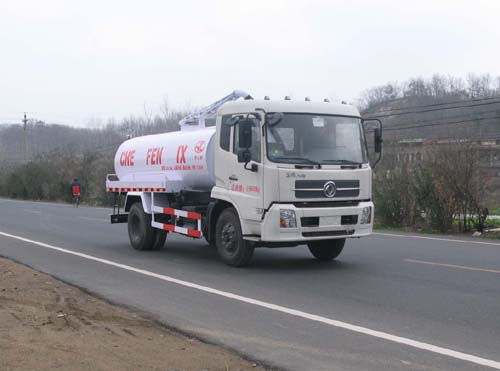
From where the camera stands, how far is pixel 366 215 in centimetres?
1120

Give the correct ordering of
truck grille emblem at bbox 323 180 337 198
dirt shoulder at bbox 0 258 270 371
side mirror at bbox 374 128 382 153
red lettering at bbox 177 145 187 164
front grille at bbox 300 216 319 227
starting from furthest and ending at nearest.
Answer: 1. red lettering at bbox 177 145 187 164
2. side mirror at bbox 374 128 382 153
3. truck grille emblem at bbox 323 180 337 198
4. front grille at bbox 300 216 319 227
5. dirt shoulder at bbox 0 258 270 371

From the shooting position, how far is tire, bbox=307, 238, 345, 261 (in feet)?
40.4

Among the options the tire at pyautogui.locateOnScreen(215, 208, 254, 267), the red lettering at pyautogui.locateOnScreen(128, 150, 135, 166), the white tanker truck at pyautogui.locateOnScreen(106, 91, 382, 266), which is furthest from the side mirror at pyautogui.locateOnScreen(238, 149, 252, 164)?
the red lettering at pyautogui.locateOnScreen(128, 150, 135, 166)

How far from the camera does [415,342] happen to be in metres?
6.40

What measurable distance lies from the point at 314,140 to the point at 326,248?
2560 mm

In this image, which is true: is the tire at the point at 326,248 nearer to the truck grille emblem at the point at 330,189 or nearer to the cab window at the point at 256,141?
the truck grille emblem at the point at 330,189

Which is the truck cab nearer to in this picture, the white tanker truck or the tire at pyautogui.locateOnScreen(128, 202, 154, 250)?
the white tanker truck

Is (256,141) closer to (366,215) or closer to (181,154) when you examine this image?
(366,215)

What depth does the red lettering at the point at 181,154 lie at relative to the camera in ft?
42.6

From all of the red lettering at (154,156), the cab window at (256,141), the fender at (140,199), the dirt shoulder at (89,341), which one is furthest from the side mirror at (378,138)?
the dirt shoulder at (89,341)

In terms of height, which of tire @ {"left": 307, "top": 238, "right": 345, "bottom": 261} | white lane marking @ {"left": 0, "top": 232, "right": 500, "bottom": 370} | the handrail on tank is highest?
the handrail on tank

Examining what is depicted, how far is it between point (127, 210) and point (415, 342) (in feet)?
32.9

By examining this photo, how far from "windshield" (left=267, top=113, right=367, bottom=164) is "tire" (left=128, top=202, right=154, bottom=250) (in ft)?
15.4

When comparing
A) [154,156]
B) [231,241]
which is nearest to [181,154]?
[154,156]
